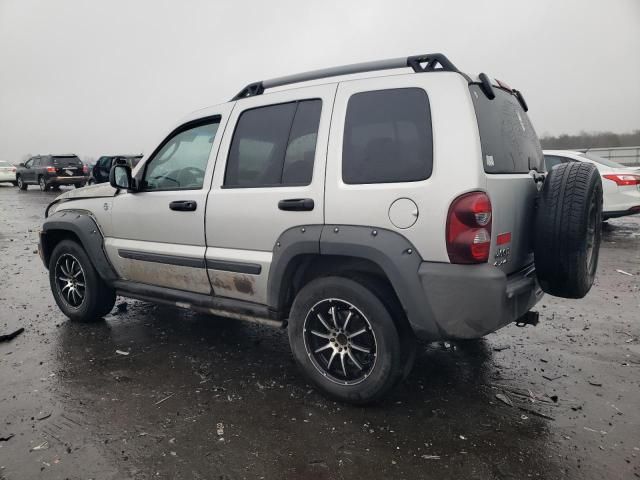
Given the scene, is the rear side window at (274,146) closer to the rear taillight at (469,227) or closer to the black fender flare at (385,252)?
the black fender flare at (385,252)

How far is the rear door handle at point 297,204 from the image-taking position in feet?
9.80

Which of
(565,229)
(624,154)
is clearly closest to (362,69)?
(565,229)

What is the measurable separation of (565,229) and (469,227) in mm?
694

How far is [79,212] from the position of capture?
14.9 ft

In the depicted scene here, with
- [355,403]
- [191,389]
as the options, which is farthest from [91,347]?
[355,403]

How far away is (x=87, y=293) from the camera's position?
14.7 ft

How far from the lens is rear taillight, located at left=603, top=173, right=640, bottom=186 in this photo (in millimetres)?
8484

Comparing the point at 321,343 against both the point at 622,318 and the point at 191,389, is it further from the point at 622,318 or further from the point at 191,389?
the point at 622,318

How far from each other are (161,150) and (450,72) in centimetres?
256

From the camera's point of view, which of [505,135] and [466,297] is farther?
[505,135]

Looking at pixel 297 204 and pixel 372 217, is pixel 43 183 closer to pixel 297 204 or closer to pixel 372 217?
pixel 297 204

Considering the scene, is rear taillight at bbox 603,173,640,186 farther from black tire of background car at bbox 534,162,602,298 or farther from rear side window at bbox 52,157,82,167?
rear side window at bbox 52,157,82,167

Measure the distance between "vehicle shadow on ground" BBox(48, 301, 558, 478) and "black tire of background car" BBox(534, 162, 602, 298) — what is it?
0.88 meters

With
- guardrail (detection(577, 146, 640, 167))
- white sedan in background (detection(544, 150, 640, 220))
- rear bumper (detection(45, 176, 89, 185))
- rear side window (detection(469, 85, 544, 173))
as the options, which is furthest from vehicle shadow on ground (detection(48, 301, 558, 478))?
guardrail (detection(577, 146, 640, 167))
